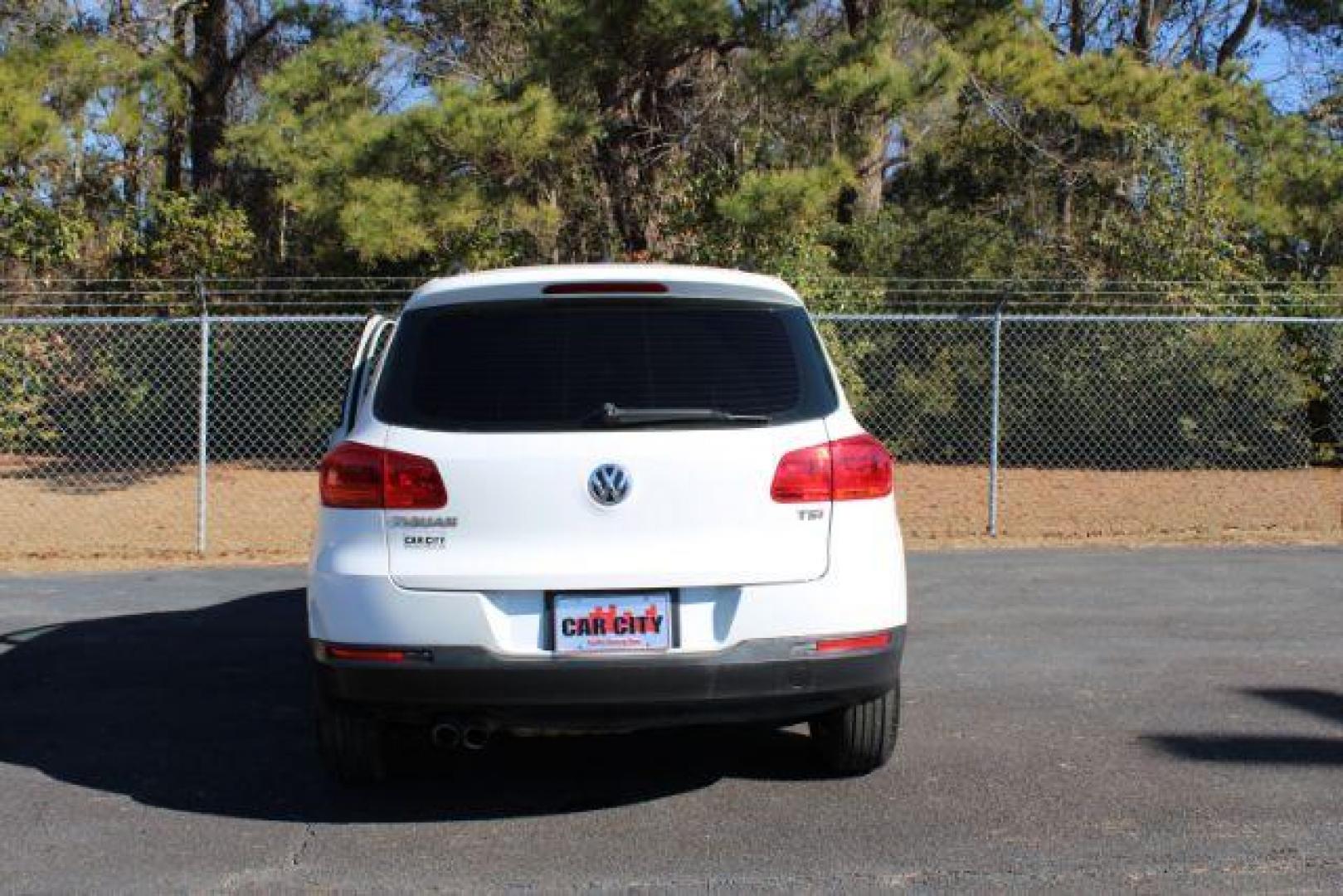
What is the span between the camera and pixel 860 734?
201 inches

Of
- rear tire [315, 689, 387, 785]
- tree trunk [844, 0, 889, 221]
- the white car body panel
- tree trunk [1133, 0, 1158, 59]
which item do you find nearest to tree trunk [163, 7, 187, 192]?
tree trunk [844, 0, 889, 221]

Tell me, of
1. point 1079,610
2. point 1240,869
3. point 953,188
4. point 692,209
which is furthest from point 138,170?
point 1240,869

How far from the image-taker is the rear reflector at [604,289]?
4.76 m

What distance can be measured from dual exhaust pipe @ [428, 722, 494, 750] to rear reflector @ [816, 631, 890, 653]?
108 cm

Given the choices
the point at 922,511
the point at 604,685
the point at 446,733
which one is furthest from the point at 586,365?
the point at 922,511

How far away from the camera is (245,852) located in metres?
4.52

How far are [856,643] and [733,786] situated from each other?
86 centimetres

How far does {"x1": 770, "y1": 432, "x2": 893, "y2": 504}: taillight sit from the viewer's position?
4566mm

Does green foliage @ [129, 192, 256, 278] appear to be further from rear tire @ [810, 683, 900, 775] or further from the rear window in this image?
rear tire @ [810, 683, 900, 775]

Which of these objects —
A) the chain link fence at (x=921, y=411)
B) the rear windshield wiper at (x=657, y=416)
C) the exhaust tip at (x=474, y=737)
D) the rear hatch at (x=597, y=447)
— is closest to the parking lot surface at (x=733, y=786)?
the exhaust tip at (x=474, y=737)

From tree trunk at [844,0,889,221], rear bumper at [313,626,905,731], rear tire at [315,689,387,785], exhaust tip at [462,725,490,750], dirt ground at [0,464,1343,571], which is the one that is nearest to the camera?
rear bumper at [313,626,905,731]

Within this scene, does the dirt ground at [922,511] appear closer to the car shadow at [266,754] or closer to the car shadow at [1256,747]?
the car shadow at [266,754]

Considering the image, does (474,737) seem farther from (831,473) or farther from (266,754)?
(831,473)

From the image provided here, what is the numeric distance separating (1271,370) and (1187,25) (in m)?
11.8
